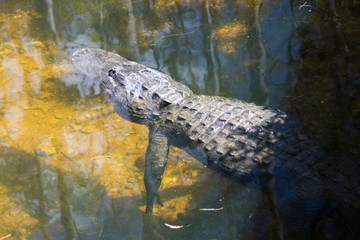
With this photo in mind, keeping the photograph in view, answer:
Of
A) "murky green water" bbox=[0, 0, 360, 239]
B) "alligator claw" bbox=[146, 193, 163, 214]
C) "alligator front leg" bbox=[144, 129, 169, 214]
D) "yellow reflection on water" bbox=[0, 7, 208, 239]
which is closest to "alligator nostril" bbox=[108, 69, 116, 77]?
"murky green water" bbox=[0, 0, 360, 239]

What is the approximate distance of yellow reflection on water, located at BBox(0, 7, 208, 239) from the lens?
3.34m

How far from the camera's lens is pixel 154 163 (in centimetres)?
357

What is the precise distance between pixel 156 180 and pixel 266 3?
3.43m

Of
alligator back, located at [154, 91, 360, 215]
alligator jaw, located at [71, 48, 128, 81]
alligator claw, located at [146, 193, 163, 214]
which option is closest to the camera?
alligator back, located at [154, 91, 360, 215]

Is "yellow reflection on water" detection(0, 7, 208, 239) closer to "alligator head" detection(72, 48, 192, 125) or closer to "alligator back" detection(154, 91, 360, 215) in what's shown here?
"alligator head" detection(72, 48, 192, 125)

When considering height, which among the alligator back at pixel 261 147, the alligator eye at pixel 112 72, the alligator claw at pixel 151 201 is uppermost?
the alligator eye at pixel 112 72

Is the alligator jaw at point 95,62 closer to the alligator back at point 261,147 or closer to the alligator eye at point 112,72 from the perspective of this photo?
the alligator eye at point 112,72

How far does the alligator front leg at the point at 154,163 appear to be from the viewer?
10.9ft

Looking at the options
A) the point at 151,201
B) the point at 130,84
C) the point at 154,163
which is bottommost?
the point at 151,201

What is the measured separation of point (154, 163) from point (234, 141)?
3.16 feet

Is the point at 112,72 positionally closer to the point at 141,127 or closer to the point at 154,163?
the point at 141,127

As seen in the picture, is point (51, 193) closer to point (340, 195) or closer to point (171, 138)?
point (171, 138)

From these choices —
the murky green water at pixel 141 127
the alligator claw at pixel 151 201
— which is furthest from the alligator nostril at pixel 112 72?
the alligator claw at pixel 151 201

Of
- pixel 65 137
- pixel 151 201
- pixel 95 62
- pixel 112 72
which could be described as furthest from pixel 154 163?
pixel 95 62
